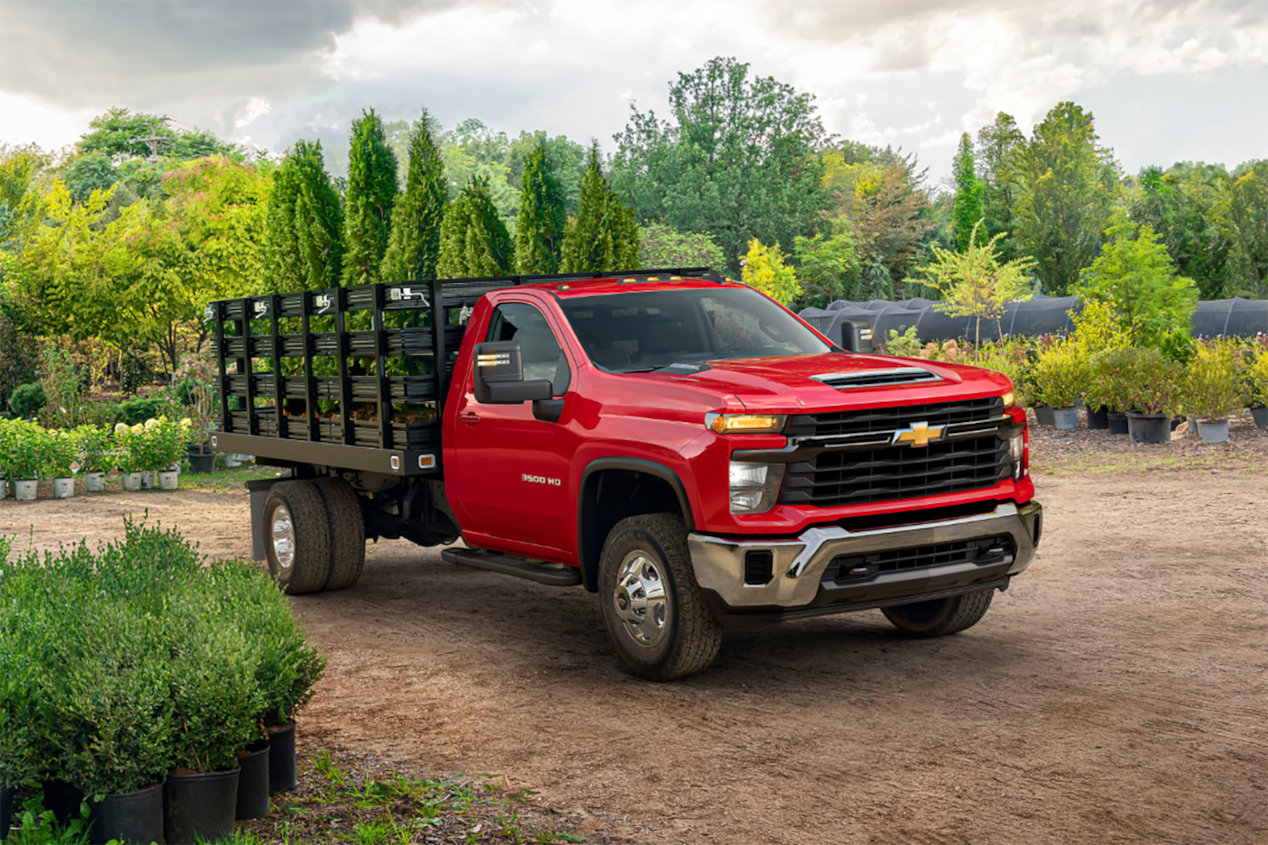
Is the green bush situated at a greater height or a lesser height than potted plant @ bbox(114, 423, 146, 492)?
greater

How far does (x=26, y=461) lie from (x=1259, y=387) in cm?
1707

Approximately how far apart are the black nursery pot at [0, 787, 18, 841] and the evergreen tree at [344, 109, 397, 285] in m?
10.9

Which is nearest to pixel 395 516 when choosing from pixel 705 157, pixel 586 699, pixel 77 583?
pixel 586 699

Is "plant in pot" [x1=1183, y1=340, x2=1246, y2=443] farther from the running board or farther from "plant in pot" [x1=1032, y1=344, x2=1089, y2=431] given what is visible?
the running board

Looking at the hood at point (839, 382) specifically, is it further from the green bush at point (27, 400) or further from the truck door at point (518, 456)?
the green bush at point (27, 400)

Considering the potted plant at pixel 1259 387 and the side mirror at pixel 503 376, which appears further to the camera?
the potted plant at pixel 1259 387

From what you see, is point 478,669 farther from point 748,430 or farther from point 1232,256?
point 1232,256

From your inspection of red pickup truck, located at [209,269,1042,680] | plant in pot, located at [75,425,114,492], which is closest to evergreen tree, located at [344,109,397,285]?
plant in pot, located at [75,425,114,492]

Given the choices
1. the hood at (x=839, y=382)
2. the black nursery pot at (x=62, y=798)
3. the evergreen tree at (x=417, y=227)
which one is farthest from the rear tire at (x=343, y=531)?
the evergreen tree at (x=417, y=227)

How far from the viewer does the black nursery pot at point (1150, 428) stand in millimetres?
16719

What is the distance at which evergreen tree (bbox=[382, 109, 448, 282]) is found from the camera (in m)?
14.0

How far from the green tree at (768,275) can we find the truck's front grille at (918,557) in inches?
1055

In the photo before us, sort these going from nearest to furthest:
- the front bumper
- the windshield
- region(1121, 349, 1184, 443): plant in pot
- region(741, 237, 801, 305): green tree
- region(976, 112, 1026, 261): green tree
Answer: the front bumper < the windshield < region(1121, 349, 1184, 443): plant in pot < region(741, 237, 801, 305): green tree < region(976, 112, 1026, 261): green tree

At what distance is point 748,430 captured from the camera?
18.6ft
